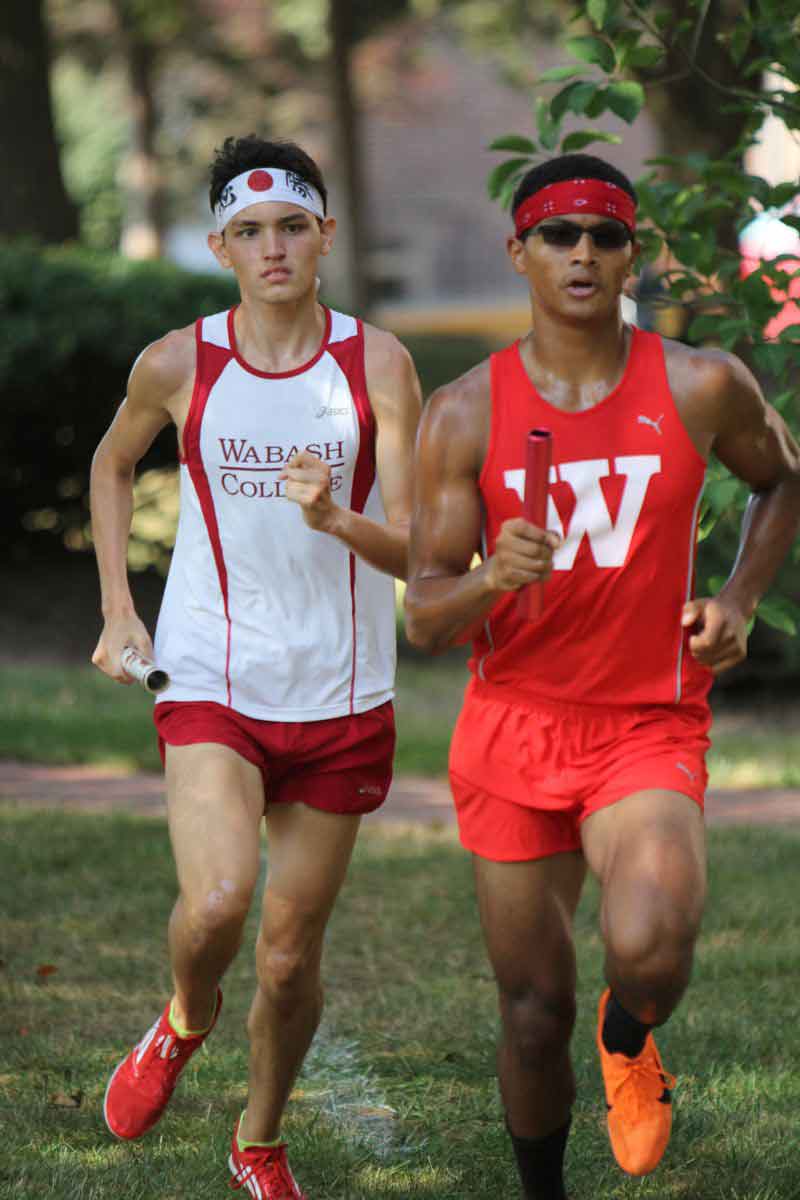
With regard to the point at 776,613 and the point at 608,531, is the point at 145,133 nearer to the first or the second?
the point at 776,613

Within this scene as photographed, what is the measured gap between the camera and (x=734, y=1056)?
5379 millimetres

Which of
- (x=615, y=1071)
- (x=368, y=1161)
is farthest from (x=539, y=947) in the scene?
(x=368, y=1161)

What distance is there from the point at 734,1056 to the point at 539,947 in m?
1.79

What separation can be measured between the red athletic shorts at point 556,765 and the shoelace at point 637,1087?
46 centimetres

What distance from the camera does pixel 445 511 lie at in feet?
12.4

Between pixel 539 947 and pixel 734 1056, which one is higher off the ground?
pixel 539 947

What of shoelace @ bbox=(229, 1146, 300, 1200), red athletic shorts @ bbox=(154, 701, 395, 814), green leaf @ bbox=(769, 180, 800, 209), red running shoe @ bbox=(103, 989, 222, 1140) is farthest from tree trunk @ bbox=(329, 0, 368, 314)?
shoelace @ bbox=(229, 1146, 300, 1200)

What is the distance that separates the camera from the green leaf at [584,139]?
16.3ft

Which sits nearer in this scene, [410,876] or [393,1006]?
[393,1006]

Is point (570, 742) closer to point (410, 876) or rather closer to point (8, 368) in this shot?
point (410, 876)

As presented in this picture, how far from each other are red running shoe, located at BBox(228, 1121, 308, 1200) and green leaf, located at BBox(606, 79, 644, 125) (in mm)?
2732

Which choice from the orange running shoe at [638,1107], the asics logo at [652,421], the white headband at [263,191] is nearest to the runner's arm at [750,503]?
the asics logo at [652,421]

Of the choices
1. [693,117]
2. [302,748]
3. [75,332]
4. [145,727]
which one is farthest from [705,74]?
[75,332]

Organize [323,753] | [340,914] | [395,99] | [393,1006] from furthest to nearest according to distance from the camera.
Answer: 1. [395,99]
2. [340,914]
3. [393,1006]
4. [323,753]
